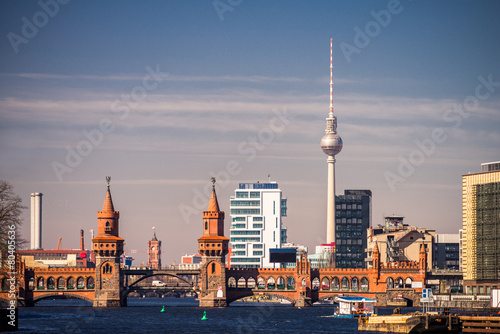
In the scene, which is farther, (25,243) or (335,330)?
(335,330)

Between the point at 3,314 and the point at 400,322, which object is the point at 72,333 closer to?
the point at 3,314

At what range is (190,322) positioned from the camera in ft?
654

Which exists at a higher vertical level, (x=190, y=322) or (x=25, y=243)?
(x=25, y=243)

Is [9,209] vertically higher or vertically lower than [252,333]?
higher

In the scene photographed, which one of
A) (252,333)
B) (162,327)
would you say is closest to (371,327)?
(252,333)

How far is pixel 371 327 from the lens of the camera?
169m

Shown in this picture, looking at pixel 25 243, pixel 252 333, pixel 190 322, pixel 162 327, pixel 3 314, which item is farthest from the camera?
pixel 190 322

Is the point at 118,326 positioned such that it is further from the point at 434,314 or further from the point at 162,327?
the point at 434,314

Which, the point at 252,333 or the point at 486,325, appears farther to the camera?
the point at 252,333

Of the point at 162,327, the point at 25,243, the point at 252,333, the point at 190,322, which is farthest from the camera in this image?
the point at 190,322

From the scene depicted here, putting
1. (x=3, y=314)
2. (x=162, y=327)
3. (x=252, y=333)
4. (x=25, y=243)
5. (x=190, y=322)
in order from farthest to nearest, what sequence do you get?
(x=190, y=322) < (x=162, y=327) < (x=252, y=333) < (x=25, y=243) < (x=3, y=314)

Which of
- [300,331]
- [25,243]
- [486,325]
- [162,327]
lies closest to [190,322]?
[162,327]

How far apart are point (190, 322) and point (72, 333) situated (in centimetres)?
3850

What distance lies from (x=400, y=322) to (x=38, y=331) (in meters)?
55.4
